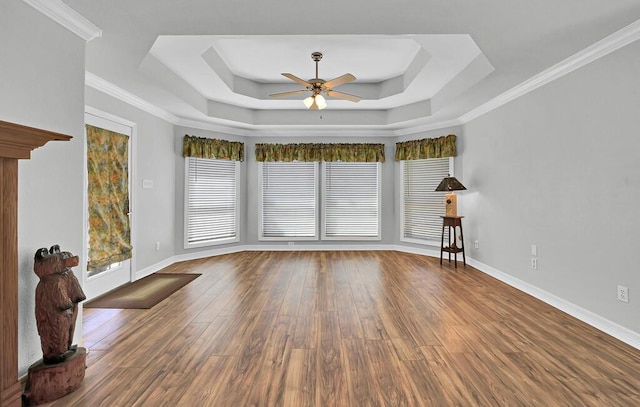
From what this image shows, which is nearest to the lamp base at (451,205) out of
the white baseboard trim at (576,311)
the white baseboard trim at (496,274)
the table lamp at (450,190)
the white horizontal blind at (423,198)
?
the table lamp at (450,190)

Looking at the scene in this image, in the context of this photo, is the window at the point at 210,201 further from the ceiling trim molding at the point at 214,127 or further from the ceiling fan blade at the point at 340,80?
the ceiling fan blade at the point at 340,80

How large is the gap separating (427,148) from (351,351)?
452 centimetres

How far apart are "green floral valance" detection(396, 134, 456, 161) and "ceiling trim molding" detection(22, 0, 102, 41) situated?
511 centimetres

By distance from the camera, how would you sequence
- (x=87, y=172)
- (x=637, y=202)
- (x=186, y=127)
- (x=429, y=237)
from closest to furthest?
(x=637, y=202), (x=87, y=172), (x=186, y=127), (x=429, y=237)

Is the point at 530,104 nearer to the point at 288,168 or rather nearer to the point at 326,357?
the point at 326,357

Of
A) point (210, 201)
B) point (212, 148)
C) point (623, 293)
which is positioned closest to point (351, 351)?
point (623, 293)

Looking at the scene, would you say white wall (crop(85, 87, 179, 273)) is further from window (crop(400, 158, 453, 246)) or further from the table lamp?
the table lamp

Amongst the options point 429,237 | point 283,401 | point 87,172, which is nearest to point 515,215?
point 429,237

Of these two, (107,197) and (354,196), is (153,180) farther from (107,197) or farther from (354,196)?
(354,196)

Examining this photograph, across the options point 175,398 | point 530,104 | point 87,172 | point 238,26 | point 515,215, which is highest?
point 238,26

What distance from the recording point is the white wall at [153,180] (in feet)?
15.2

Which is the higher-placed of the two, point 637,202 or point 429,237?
point 637,202

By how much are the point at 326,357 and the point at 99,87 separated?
12.8ft

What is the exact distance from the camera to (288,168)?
684 centimetres
